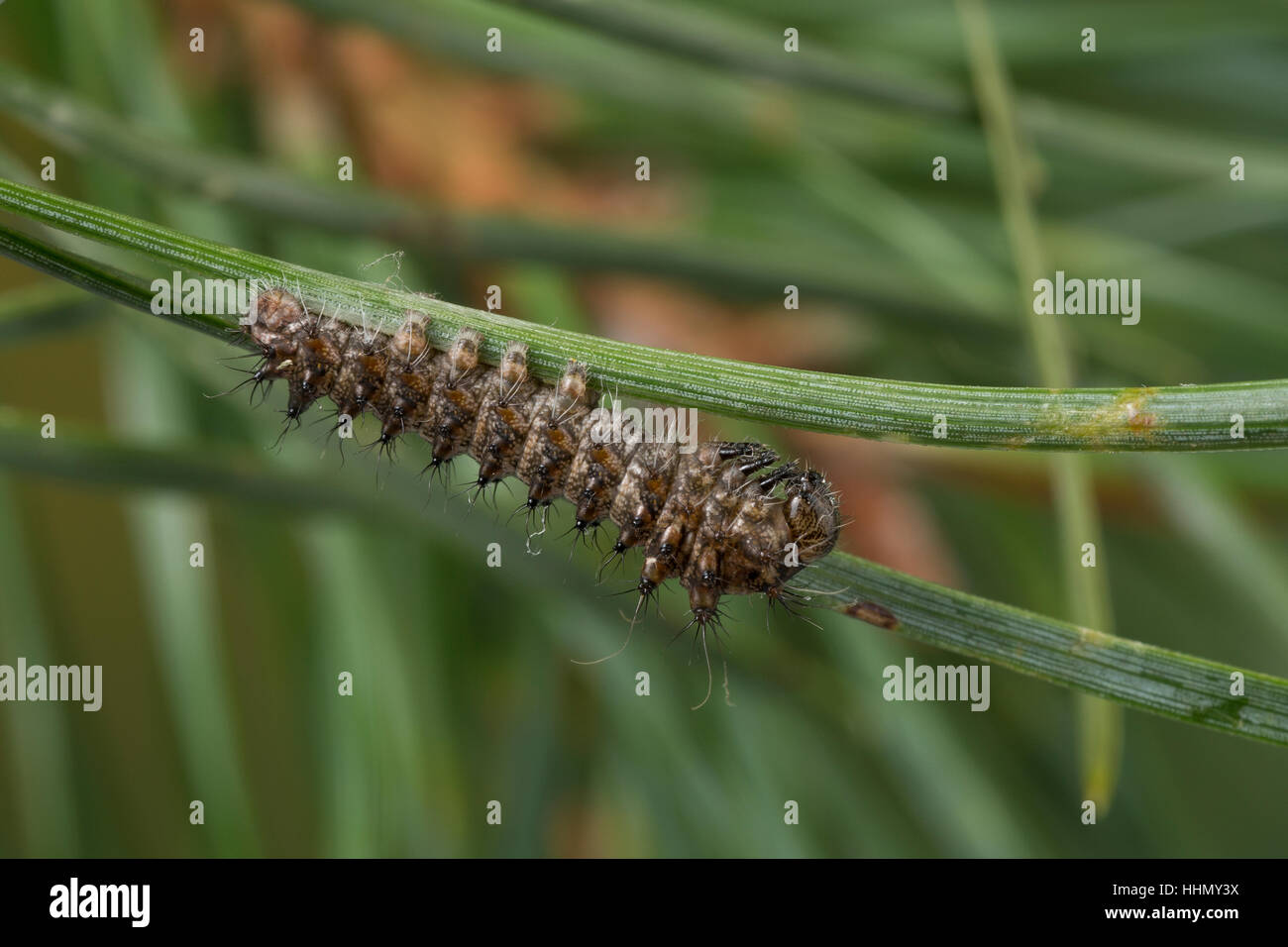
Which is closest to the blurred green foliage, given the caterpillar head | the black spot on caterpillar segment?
the black spot on caterpillar segment

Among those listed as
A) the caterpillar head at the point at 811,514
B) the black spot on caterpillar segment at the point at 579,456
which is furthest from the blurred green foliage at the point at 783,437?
the caterpillar head at the point at 811,514

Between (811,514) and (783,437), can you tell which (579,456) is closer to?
(811,514)

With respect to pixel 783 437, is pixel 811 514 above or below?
below

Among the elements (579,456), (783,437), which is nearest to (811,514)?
(579,456)

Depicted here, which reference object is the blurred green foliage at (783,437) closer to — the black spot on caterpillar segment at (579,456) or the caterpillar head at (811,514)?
the black spot on caterpillar segment at (579,456)

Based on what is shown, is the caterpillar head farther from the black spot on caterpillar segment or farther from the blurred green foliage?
the blurred green foliage

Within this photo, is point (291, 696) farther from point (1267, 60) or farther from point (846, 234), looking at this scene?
point (1267, 60)

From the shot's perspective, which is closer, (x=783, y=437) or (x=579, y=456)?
(x=579, y=456)
